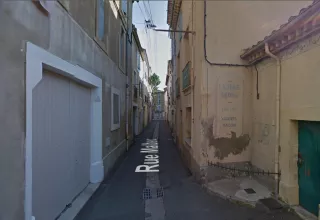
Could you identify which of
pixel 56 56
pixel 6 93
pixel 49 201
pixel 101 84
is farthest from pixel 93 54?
pixel 49 201

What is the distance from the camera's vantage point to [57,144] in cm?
337

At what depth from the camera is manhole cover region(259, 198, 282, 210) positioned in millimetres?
3742

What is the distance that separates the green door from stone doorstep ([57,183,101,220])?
14.7 feet

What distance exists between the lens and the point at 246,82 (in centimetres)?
531

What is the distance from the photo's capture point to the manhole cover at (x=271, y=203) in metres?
3.74

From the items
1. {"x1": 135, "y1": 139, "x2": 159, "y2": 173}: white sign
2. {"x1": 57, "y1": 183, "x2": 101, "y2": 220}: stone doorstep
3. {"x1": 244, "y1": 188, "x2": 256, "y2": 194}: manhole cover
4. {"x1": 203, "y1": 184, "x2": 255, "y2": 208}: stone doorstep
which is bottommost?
{"x1": 135, "y1": 139, "x2": 159, "y2": 173}: white sign

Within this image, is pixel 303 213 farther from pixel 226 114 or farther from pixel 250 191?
pixel 226 114

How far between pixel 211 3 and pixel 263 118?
348 centimetres

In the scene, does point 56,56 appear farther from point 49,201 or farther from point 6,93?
point 49,201

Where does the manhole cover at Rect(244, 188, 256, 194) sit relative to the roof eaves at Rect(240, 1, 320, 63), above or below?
below

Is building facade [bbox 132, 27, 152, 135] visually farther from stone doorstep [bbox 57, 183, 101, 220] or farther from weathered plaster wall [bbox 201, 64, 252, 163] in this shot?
stone doorstep [bbox 57, 183, 101, 220]

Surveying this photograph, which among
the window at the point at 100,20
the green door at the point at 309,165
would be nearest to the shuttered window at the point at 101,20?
the window at the point at 100,20

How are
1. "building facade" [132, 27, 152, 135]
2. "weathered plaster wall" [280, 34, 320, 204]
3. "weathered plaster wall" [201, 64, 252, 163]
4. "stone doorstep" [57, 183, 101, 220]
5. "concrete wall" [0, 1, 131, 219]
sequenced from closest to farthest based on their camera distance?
"concrete wall" [0, 1, 131, 219] → "weathered plaster wall" [280, 34, 320, 204] → "stone doorstep" [57, 183, 101, 220] → "weathered plaster wall" [201, 64, 252, 163] → "building facade" [132, 27, 152, 135]

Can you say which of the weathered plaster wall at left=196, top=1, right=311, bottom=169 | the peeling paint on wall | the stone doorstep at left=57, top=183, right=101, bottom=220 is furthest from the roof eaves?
the stone doorstep at left=57, top=183, right=101, bottom=220
